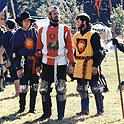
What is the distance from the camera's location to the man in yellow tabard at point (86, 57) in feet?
19.7

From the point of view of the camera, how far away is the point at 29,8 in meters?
54.9

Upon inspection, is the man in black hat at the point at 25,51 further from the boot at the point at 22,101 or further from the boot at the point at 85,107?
the boot at the point at 85,107

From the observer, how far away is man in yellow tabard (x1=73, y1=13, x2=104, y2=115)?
600 centimetres

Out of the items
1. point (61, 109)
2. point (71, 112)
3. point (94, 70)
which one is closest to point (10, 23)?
point (71, 112)

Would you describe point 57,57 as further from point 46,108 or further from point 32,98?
point 32,98

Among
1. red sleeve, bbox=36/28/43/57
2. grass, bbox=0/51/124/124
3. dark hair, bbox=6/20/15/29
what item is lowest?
grass, bbox=0/51/124/124

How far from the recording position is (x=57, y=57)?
5.78m

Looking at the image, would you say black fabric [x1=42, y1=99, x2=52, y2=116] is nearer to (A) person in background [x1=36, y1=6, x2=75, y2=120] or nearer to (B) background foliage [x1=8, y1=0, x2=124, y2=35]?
(A) person in background [x1=36, y1=6, x2=75, y2=120]

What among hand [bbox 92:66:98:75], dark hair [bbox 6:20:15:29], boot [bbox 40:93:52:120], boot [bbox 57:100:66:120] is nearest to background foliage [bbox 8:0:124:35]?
dark hair [bbox 6:20:15:29]

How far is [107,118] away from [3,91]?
3.98m

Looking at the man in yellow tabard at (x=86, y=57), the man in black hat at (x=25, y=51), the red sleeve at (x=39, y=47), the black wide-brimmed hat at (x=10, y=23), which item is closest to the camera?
the red sleeve at (x=39, y=47)

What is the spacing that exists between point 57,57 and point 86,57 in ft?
2.03

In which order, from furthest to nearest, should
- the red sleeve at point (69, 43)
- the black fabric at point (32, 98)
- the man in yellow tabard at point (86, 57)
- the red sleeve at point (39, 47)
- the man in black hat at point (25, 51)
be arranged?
the black fabric at point (32, 98)
the man in black hat at point (25, 51)
the man in yellow tabard at point (86, 57)
the red sleeve at point (39, 47)
the red sleeve at point (69, 43)

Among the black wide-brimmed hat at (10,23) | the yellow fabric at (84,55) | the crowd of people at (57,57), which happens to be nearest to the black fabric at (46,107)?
the crowd of people at (57,57)
